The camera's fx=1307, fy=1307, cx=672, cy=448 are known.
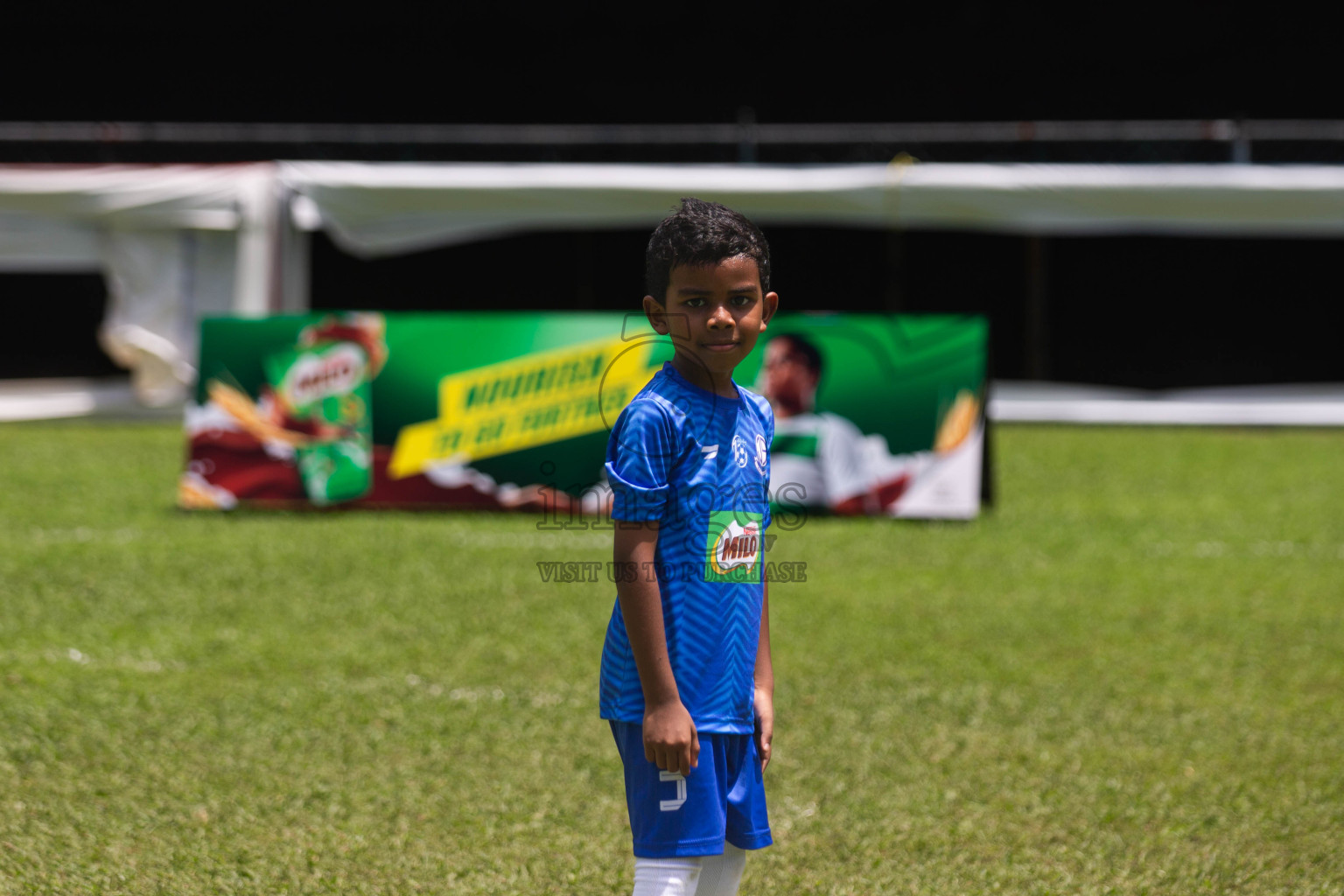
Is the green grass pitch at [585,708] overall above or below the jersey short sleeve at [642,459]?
below

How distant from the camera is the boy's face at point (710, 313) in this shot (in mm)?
2178

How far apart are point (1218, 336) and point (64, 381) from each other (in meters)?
16.6

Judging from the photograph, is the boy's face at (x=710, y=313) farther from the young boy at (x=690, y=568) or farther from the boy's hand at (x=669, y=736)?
the boy's hand at (x=669, y=736)

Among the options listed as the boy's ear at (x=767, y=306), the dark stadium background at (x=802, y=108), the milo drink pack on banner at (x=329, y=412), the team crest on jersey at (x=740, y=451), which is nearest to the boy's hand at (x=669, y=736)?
the team crest on jersey at (x=740, y=451)

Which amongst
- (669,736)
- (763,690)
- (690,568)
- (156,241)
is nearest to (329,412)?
(156,241)

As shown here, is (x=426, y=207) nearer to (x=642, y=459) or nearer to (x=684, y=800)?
(x=642, y=459)

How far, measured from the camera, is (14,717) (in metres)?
4.51

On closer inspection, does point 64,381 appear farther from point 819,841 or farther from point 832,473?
point 819,841

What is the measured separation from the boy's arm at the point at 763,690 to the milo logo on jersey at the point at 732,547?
0.22 feet

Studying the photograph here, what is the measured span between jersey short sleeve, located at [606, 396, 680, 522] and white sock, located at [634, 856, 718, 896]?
0.59 metres

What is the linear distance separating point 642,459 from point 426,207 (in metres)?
12.0

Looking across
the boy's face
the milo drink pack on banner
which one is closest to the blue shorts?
the boy's face

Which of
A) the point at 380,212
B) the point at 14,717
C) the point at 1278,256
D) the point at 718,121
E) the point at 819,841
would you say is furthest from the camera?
the point at 718,121

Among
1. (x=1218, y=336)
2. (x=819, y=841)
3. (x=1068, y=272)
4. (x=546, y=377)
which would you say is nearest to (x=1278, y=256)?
(x=1218, y=336)
